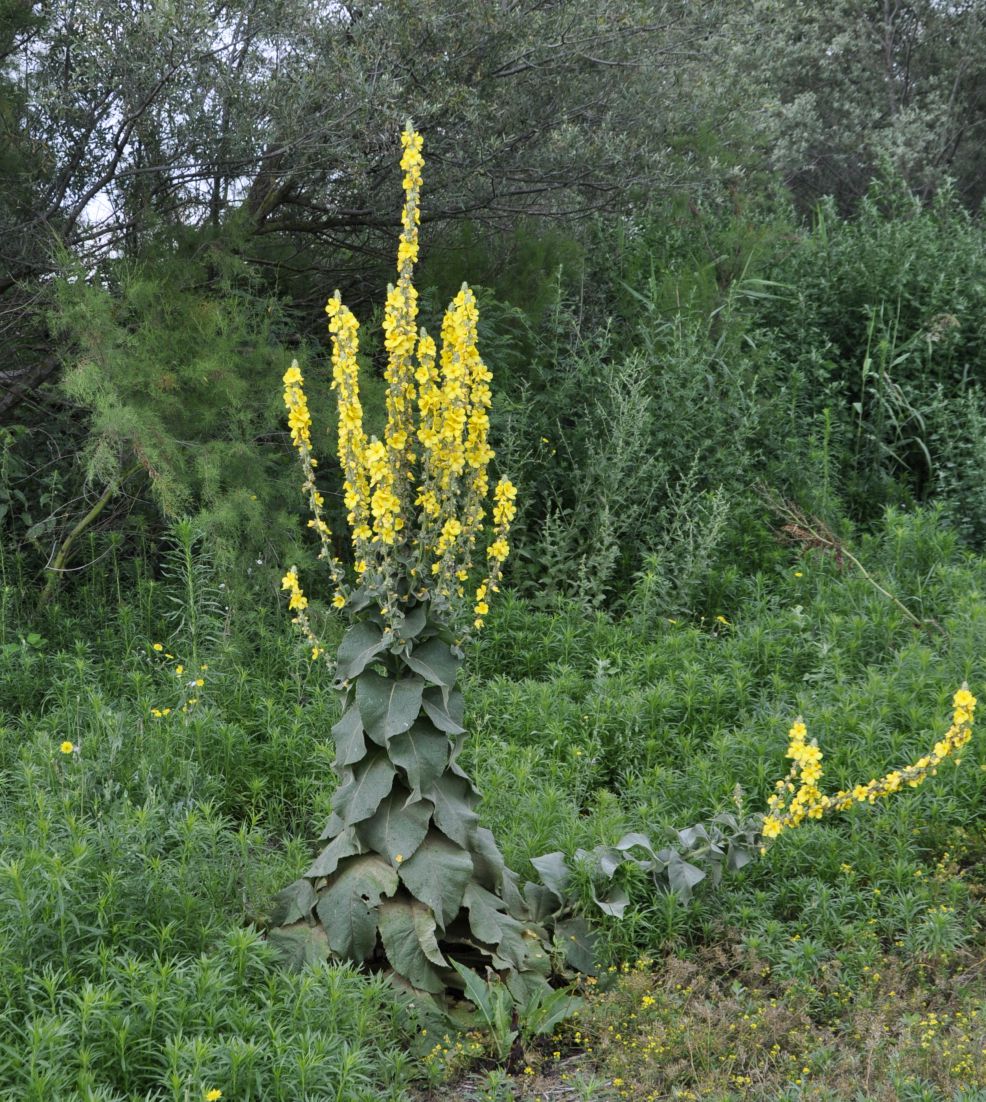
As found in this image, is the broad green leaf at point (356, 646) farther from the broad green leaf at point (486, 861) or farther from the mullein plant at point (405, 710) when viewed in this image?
the broad green leaf at point (486, 861)

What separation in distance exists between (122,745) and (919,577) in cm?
367

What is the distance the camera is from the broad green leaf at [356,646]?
312cm

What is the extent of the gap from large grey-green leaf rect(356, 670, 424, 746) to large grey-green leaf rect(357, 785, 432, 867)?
18 cm

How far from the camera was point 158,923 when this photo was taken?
3104mm

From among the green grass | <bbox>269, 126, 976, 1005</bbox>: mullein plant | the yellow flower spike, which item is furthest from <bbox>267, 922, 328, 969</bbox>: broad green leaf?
the yellow flower spike

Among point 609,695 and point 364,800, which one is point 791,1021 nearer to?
point 364,800

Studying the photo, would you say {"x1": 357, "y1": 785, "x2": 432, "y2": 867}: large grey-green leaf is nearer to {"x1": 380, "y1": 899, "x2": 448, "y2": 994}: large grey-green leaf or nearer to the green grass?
{"x1": 380, "y1": 899, "x2": 448, "y2": 994}: large grey-green leaf

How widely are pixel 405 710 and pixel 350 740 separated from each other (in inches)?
7.1

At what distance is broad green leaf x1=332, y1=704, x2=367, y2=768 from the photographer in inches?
121

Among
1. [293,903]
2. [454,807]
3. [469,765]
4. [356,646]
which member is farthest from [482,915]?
[469,765]

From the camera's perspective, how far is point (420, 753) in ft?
10.2

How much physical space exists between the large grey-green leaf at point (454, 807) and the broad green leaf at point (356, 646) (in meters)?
0.36

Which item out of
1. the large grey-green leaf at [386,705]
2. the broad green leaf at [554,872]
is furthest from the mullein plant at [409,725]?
the broad green leaf at [554,872]

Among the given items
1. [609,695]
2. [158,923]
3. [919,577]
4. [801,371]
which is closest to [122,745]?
[158,923]
